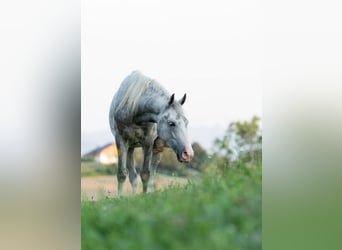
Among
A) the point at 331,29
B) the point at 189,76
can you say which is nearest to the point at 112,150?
the point at 189,76

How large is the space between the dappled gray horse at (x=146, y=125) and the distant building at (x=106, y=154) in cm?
3

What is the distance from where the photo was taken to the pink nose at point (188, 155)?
3.17 m

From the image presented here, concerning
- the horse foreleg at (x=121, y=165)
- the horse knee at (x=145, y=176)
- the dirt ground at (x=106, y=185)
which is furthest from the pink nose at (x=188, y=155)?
the horse foreleg at (x=121, y=165)

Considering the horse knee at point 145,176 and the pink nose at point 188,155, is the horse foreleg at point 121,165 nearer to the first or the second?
the horse knee at point 145,176

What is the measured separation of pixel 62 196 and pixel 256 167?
3.50ft

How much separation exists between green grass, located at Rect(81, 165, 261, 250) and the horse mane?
548 mm

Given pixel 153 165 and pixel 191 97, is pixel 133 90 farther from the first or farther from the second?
pixel 153 165

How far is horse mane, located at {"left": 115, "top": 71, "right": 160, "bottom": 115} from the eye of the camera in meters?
3.15

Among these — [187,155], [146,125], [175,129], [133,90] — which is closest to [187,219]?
[187,155]

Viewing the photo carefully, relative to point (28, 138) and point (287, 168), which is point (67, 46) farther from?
point (287, 168)

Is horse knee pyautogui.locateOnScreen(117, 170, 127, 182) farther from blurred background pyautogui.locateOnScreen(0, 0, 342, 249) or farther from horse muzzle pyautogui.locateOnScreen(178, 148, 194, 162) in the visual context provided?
horse muzzle pyautogui.locateOnScreen(178, 148, 194, 162)

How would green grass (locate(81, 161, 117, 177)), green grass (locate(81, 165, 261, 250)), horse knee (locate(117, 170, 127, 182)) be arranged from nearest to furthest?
green grass (locate(81, 165, 261, 250)) < green grass (locate(81, 161, 117, 177)) < horse knee (locate(117, 170, 127, 182))

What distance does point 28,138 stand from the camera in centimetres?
292

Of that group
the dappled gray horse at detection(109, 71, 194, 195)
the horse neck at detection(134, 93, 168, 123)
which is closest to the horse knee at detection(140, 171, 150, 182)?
the dappled gray horse at detection(109, 71, 194, 195)
